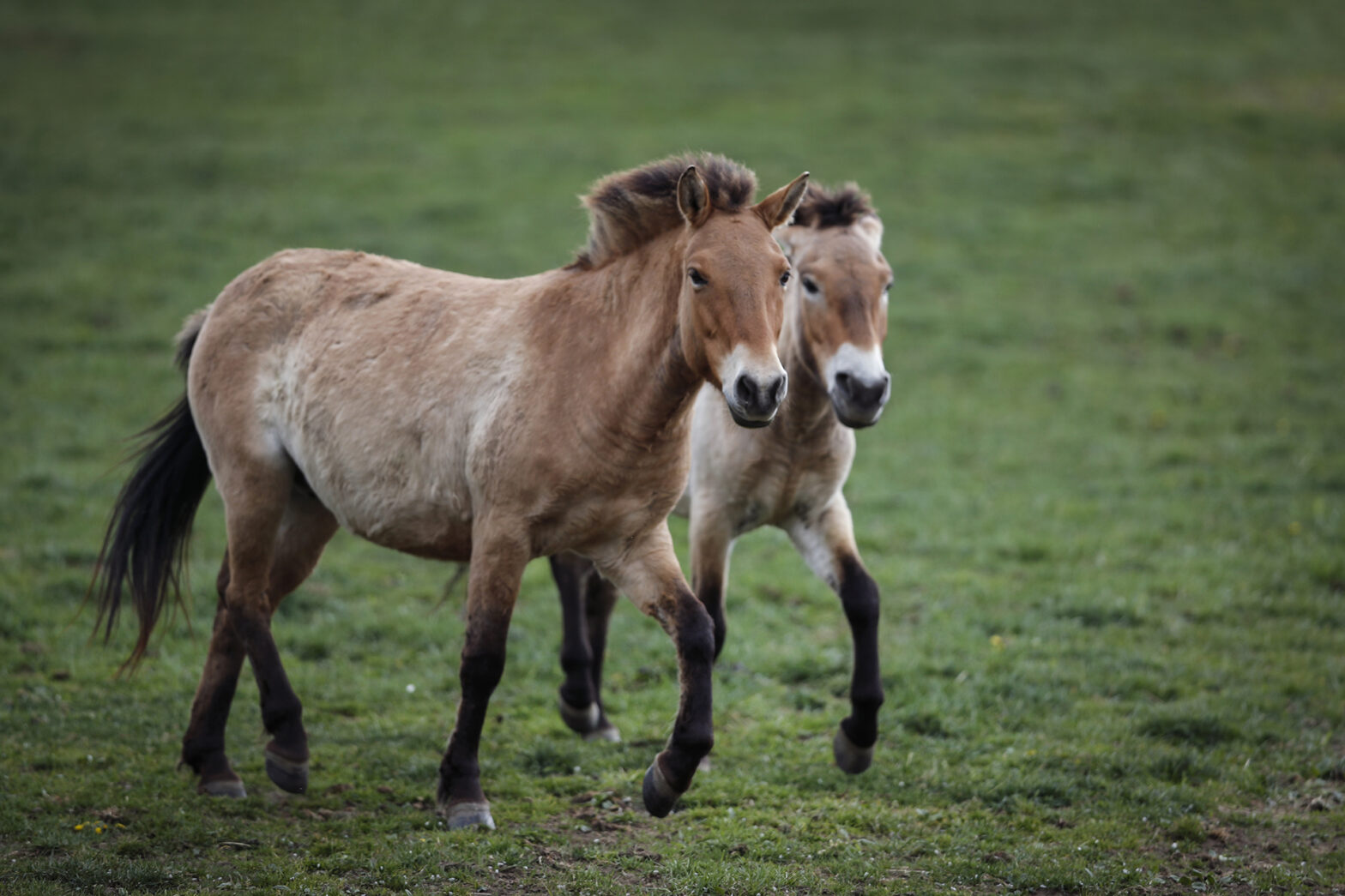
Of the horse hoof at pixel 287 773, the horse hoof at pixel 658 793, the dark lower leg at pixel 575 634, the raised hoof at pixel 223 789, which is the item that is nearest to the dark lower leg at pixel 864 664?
the horse hoof at pixel 658 793

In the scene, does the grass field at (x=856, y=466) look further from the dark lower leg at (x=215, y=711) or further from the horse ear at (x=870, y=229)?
the horse ear at (x=870, y=229)

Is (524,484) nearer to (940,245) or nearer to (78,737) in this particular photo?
(78,737)

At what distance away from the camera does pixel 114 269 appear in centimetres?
1536

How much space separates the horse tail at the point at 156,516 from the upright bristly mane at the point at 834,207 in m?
3.14

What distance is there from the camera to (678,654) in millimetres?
4676

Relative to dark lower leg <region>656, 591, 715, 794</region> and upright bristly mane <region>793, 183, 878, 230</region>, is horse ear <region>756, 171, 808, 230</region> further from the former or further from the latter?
dark lower leg <region>656, 591, 715, 794</region>

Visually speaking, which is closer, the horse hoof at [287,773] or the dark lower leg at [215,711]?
the horse hoof at [287,773]

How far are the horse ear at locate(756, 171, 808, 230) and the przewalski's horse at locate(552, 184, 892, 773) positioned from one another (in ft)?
2.46

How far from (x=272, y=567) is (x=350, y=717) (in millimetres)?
1117

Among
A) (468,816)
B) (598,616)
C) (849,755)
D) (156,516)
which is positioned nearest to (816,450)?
(849,755)

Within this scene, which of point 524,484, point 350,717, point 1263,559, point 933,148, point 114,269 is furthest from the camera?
point 933,148

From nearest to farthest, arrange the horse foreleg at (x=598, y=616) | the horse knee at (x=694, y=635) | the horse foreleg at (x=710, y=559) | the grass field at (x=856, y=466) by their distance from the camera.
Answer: the horse knee at (x=694, y=635) → the grass field at (x=856, y=466) → the horse foreleg at (x=710, y=559) → the horse foreleg at (x=598, y=616)

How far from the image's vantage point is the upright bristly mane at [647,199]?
4605mm

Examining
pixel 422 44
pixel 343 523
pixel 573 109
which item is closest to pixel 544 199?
pixel 573 109
